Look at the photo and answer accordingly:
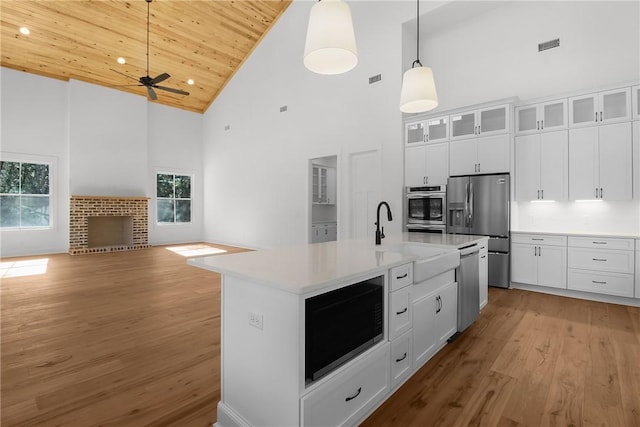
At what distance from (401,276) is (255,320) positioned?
0.96m

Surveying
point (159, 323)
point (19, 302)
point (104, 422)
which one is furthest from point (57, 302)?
point (104, 422)

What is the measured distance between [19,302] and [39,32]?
5.70m

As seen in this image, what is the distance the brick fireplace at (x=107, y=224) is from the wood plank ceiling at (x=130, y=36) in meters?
2.98

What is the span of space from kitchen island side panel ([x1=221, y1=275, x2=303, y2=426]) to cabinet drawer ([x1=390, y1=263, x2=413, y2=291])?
79 cm

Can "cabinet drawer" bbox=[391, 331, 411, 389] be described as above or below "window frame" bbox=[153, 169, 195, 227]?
below

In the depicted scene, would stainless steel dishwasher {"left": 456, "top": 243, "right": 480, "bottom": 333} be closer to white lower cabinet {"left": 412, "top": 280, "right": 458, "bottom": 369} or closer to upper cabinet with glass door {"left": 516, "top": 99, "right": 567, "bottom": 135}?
white lower cabinet {"left": 412, "top": 280, "right": 458, "bottom": 369}

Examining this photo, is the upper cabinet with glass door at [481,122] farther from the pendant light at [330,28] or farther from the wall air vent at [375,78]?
the pendant light at [330,28]

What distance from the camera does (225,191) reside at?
938cm

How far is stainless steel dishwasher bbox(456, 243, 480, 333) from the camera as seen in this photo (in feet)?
9.37

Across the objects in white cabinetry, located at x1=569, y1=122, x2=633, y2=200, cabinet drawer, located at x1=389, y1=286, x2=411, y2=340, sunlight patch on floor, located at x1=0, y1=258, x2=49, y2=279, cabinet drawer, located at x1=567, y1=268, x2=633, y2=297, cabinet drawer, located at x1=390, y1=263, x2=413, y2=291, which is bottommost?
sunlight patch on floor, located at x1=0, y1=258, x2=49, y2=279

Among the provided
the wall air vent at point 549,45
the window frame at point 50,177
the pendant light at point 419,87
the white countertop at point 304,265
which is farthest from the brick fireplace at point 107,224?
the wall air vent at point 549,45

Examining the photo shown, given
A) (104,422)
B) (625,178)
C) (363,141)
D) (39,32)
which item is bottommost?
(104,422)

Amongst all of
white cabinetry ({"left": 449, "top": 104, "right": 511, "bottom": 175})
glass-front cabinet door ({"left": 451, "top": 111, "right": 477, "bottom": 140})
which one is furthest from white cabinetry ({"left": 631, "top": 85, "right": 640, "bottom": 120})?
glass-front cabinet door ({"left": 451, "top": 111, "right": 477, "bottom": 140})

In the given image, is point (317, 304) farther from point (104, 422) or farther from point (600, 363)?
point (600, 363)
